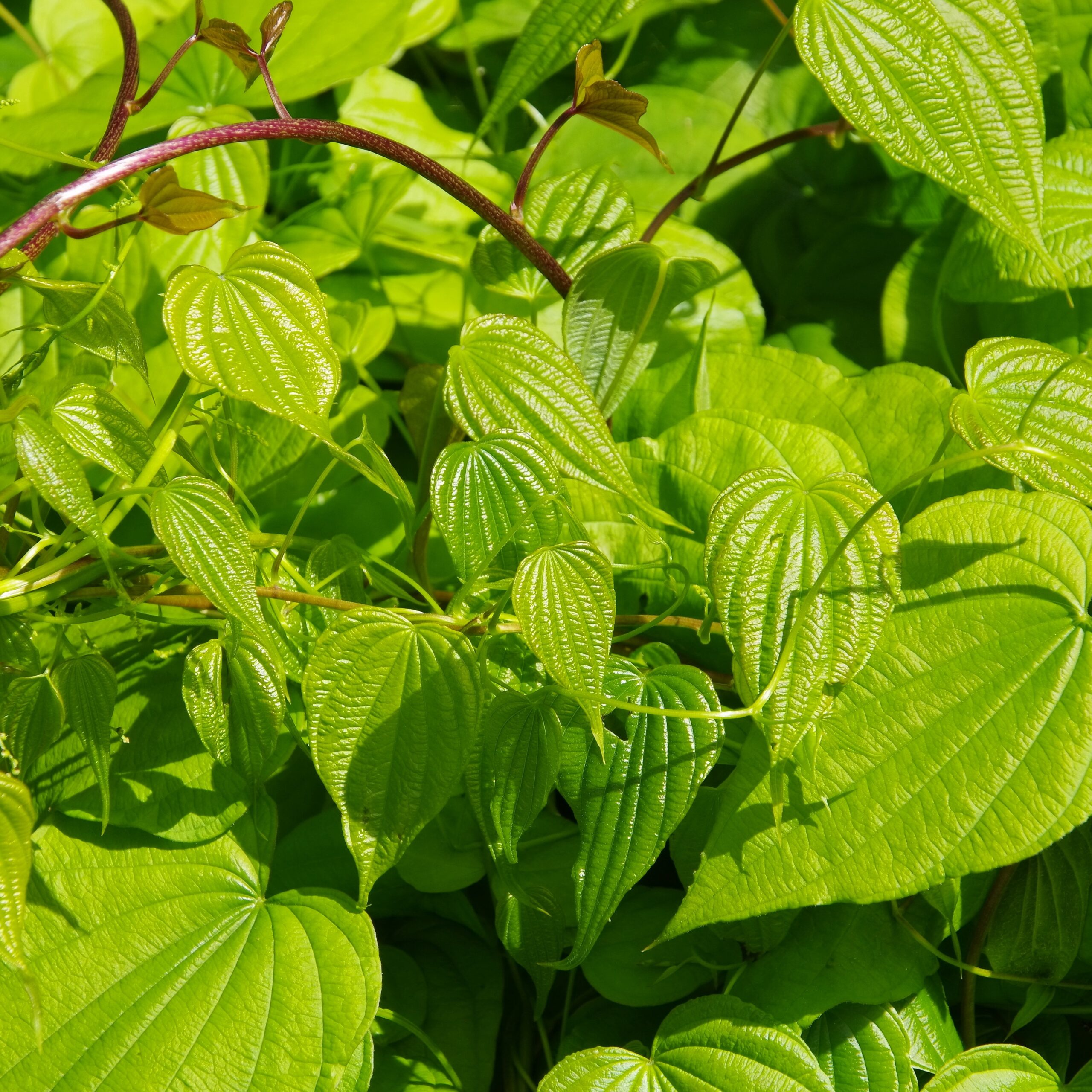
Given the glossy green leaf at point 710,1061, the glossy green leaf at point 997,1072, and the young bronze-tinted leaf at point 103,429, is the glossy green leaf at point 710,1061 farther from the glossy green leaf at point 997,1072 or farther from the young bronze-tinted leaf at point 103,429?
the young bronze-tinted leaf at point 103,429

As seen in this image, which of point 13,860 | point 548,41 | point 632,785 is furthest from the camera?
point 548,41

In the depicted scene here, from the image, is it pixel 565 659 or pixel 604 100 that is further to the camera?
A: pixel 604 100

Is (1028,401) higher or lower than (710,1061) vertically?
higher

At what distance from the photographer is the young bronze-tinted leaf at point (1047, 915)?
0.54 metres

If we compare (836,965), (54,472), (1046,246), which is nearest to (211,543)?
(54,472)

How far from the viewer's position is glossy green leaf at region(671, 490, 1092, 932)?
17.5 inches

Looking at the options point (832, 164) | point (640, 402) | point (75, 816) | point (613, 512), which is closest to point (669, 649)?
point (613, 512)

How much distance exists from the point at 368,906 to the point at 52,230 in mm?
444

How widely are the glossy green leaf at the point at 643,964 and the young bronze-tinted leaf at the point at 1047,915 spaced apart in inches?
6.1

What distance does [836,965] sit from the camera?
0.53 metres

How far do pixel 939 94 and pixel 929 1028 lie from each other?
0.52 m

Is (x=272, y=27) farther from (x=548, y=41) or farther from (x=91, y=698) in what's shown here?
(x=91, y=698)

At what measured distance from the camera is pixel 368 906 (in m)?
0.62

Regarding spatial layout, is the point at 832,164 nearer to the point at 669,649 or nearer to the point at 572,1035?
the point at 669,649
